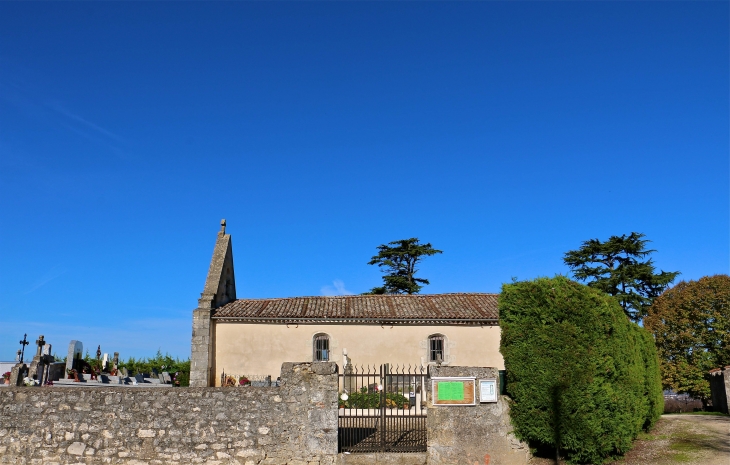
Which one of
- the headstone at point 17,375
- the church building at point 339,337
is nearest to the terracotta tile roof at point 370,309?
the church building at point 339,337

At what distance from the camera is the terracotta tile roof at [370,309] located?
26.0 m

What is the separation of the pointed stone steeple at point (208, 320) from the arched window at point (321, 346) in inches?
193

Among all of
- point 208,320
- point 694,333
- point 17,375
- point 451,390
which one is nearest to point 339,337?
point 208,320

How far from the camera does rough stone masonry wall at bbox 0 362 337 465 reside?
38.6 feet

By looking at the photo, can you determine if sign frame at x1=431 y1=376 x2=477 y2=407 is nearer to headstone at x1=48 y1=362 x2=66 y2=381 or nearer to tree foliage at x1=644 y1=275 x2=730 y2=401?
headstone at x1=48 y1=362 x2=66 y2=381

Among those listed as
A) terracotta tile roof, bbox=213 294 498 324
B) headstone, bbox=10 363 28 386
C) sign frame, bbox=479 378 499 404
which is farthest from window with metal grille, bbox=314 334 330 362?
sign frame, bbox=479 378 499 404

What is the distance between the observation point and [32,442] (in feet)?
39.1

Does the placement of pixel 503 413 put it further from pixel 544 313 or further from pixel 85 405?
pixel 85 405

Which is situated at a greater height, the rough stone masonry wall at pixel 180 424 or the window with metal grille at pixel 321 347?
the window with metal grille at pixel 321 347

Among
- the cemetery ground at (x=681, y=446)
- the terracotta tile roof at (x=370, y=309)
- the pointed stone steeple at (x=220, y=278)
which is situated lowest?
the cemetery ground at (x=681, y=446)

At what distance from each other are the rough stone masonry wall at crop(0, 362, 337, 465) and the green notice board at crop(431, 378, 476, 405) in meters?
2.29

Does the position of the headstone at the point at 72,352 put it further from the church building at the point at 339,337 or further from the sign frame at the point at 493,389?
the sign frame at the point at 493,389

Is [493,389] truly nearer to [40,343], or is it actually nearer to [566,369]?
[566,369]

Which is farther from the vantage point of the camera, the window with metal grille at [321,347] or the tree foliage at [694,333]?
the tree foliage at [694,333]
